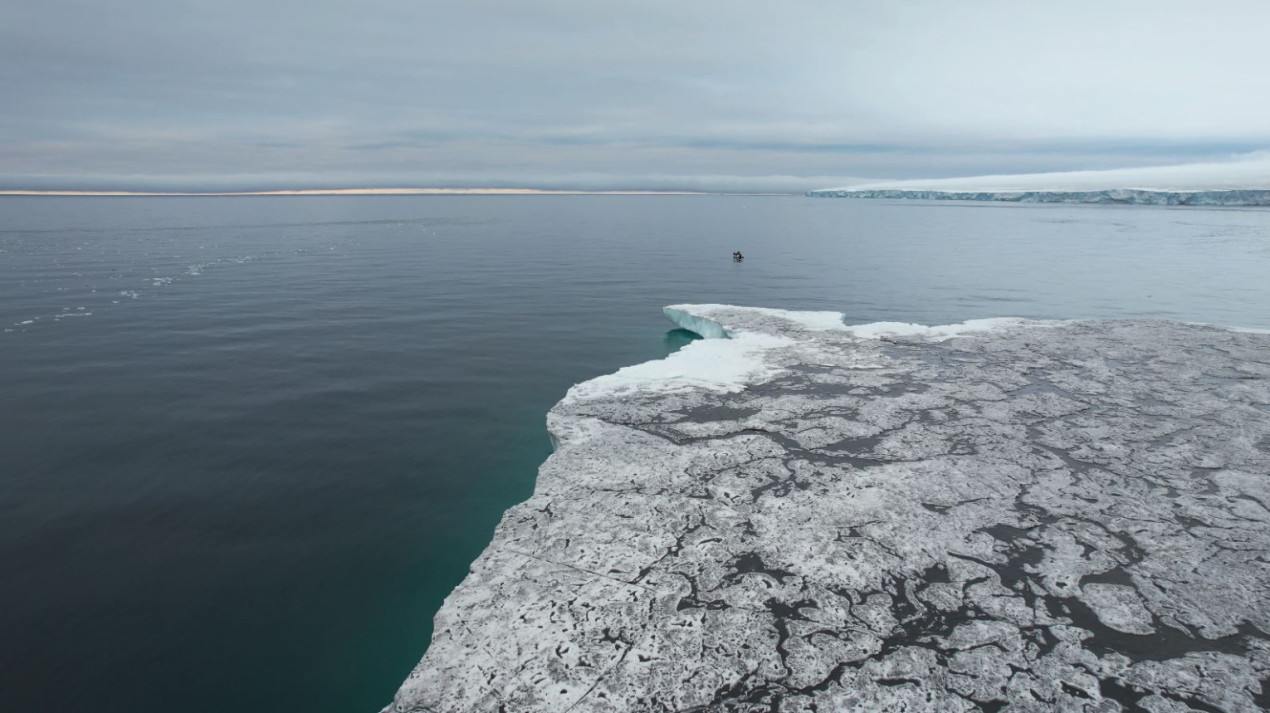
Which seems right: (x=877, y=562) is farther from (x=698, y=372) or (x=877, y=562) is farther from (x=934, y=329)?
(x=934, y=329)

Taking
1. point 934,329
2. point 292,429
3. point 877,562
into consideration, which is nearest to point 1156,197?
point 934,329

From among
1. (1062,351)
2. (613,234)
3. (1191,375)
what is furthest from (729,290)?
(613,234)

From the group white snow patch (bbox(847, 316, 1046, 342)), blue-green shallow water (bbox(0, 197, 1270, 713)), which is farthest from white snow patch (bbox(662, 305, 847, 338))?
white snow patch (bbox(847, 316, 1046, 342))

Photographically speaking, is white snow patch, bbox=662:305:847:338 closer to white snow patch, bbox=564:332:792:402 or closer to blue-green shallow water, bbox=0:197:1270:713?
blue-green shallow water, bbox=0:197:1270:713

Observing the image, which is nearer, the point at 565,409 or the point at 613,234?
the point at 565,409

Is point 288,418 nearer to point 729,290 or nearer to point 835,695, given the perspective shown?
point 835,695

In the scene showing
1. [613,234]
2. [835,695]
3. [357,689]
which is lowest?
[357,689]

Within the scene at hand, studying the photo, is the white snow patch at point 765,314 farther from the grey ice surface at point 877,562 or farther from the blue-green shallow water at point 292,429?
the grey ice surface at point 877,562

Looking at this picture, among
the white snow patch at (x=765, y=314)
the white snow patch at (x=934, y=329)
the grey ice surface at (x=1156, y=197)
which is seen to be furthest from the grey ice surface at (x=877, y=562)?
the grey ice surface at (x=1156, y=197)
